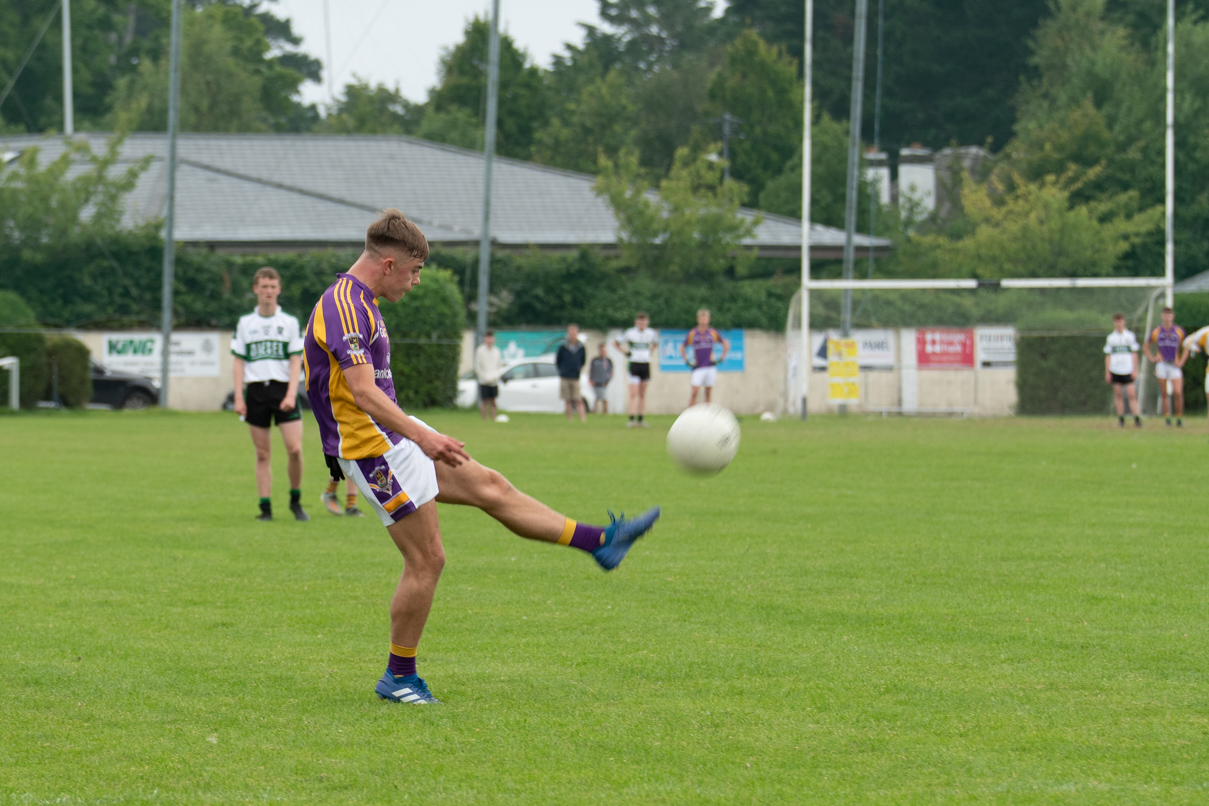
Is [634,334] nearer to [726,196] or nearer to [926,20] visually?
[726,196]

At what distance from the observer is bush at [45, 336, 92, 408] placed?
105 feet

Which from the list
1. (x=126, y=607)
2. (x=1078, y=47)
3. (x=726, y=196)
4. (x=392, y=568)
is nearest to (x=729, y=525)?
(x=392, y=568)

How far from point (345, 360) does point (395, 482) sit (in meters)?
0.55

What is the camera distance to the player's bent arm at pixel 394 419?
5.48 meters

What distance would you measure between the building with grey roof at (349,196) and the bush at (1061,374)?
459 inches

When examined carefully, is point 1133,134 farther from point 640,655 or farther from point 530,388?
point 640,655

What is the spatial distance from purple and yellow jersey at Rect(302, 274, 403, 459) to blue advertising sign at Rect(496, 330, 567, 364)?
3324 centimetres

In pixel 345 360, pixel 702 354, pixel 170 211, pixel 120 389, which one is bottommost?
pixel 120 389

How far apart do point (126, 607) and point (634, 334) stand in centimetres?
2101

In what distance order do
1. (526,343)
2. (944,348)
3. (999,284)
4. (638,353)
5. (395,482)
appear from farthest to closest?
1. (526,343)
2. (944,348)
3. (999,284)
4. (638,353)
5. (395,482)

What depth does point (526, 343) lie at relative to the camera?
129ft

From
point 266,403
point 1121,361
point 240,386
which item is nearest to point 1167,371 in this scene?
point 1121,361

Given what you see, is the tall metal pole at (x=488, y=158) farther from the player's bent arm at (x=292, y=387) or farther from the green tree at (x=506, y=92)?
the green tree at (x=506, y=92)

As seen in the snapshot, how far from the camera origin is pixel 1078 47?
60062 millimetres
